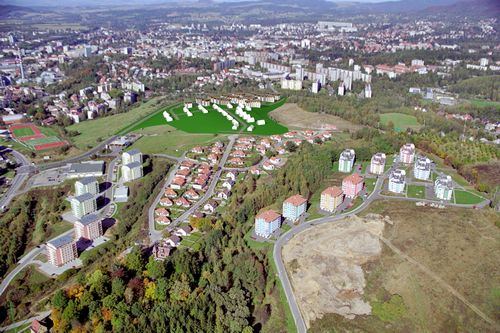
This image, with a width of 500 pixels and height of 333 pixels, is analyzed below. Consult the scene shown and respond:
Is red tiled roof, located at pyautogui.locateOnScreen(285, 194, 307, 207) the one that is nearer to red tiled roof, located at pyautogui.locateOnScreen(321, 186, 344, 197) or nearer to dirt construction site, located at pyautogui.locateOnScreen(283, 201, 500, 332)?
red tiled roof, located at pyautogui.locateOnScreen(321, 186, 344, 197)

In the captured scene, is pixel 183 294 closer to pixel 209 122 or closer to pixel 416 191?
pixel 416 191

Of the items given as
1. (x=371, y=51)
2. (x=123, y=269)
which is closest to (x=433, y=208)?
(x=123, y=269)

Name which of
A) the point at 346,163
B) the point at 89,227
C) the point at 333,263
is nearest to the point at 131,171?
the point at 89,227

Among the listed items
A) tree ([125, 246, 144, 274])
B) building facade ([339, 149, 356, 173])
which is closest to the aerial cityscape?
tree ([125, 246, 144, 274])

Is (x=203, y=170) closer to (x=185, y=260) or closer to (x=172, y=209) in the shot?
(x=172, y=209)

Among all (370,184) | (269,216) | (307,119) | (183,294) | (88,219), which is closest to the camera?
(183,294)

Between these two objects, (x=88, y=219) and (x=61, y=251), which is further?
(x=88, y=219)

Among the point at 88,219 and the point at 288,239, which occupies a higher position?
the point at 88,219
